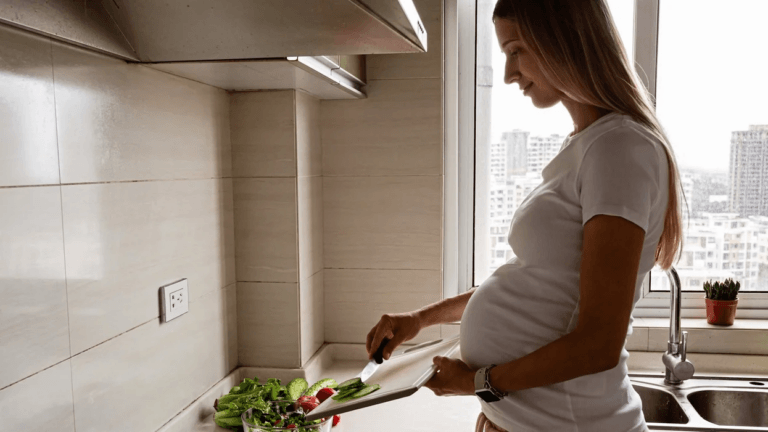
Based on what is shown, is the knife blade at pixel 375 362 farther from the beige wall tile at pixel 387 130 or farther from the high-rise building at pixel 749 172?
the high-rise building at pixel 749 172

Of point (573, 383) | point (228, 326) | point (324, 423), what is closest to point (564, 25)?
point (573, 383)

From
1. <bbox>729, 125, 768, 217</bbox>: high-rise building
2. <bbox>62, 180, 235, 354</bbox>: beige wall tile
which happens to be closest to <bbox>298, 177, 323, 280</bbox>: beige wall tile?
<bbox>62, 180, 235, 354</bbox>: beige wall tile

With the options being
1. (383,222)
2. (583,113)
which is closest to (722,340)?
(383,222)

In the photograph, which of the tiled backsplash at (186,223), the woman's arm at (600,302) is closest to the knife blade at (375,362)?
the woman's arm at (600,302)

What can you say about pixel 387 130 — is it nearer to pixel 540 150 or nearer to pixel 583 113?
pixel 540 150

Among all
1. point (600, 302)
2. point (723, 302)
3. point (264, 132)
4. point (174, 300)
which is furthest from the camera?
point (723, 302)

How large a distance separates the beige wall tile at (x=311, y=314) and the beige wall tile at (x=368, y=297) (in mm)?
37

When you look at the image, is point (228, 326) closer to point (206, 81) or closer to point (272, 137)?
point (272, 137)

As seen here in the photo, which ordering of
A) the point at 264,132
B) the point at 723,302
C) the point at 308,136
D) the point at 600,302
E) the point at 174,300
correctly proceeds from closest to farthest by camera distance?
the point at 600,302
the point at 174,300
the point at 264,132
the point at 308,136
the point at 723,302

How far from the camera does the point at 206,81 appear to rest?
1.38m

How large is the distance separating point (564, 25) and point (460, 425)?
96 cm

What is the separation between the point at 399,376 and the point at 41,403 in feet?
1.75

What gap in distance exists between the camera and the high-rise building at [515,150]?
1950 millimetres

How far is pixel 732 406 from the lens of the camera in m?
1.61
